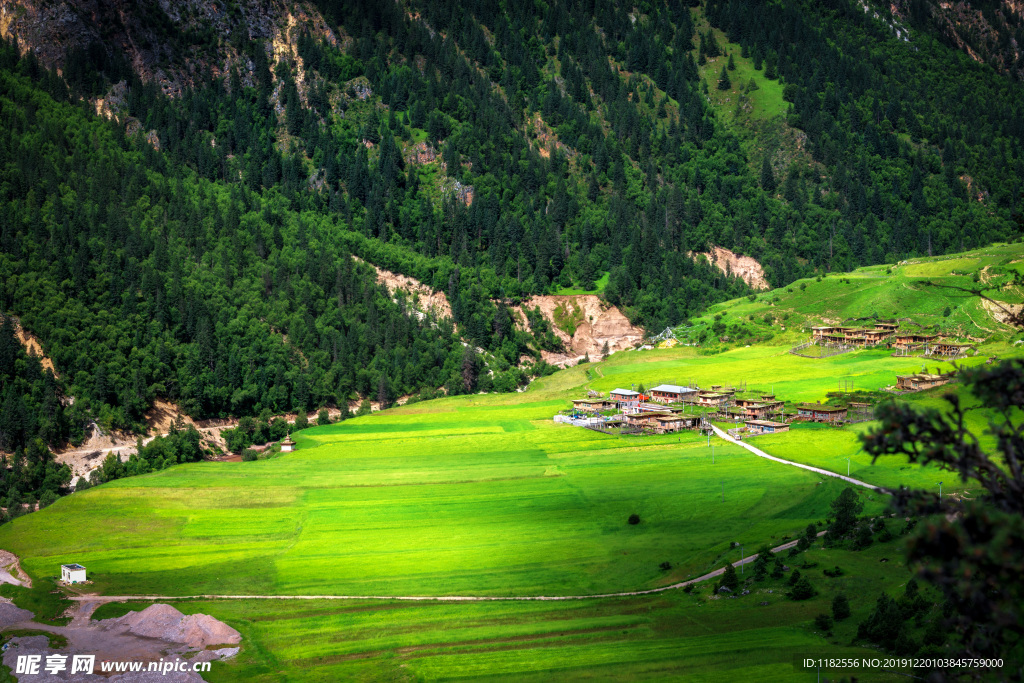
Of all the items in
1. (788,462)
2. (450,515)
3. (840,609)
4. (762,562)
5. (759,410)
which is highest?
(840,609)

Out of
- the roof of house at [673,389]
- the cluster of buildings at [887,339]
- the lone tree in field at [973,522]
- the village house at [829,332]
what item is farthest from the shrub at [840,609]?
the village house at [829,332]

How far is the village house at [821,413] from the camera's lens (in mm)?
123875

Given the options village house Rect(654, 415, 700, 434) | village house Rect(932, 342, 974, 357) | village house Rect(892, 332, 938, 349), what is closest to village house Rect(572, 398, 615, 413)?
village house Rect(654, 415, 700, 434)

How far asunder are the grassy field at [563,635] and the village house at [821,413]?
176 ft

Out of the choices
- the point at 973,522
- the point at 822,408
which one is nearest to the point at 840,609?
the point at 973,522

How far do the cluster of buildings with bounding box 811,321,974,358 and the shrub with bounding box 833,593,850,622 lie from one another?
346 feet

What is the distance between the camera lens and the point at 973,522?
20.3 m

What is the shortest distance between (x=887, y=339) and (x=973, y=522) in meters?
164

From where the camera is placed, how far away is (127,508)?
9994 centimetres

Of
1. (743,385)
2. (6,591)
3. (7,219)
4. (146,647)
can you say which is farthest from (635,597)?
(7,219)

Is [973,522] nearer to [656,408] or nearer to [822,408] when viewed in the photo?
[822,408]

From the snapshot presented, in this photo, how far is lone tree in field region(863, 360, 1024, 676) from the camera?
1916 cm

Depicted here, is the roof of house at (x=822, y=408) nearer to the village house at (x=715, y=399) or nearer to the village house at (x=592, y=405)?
the village house at (x=715, y=399)

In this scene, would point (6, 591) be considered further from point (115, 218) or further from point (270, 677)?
point (115, 218)
